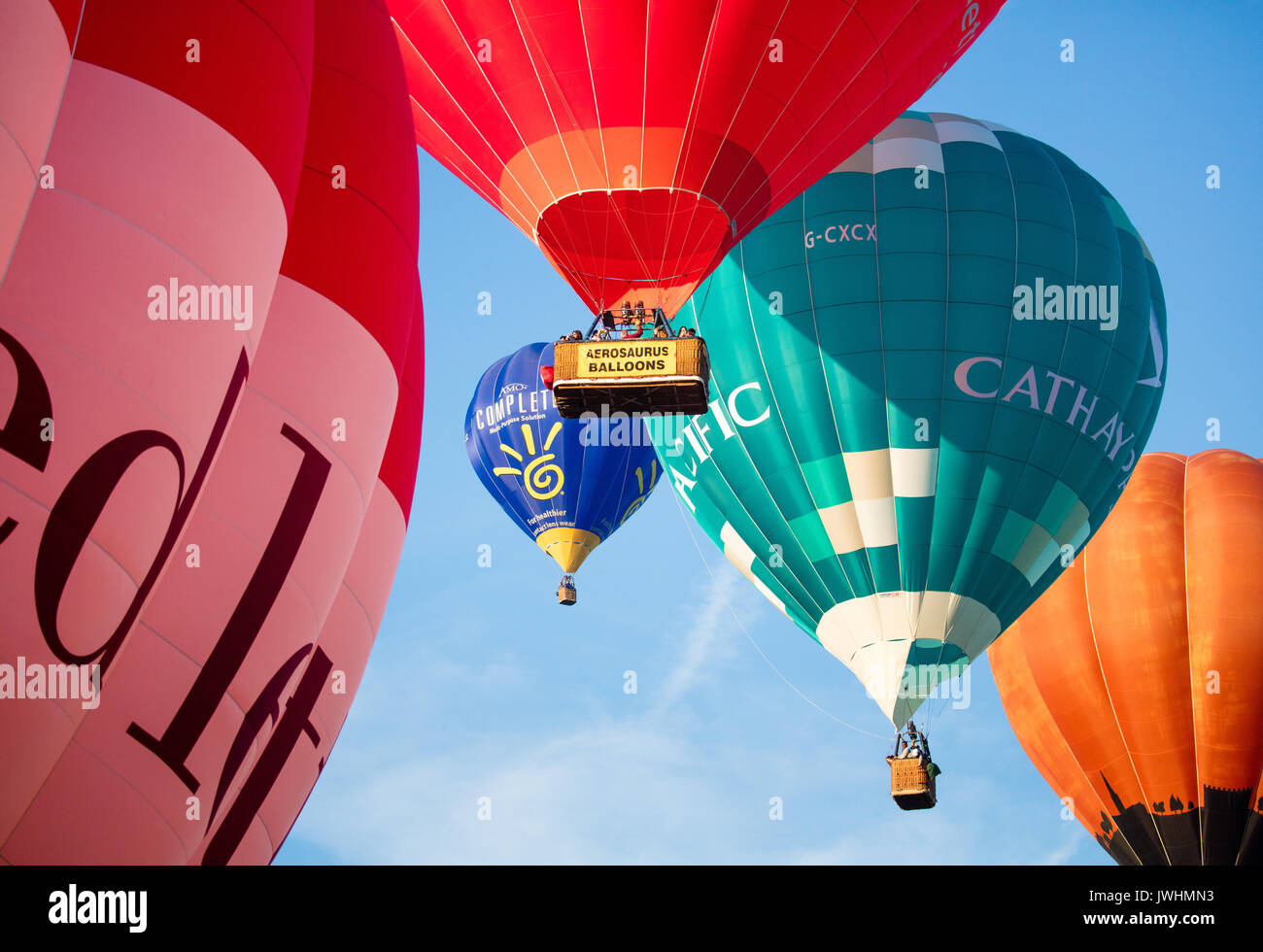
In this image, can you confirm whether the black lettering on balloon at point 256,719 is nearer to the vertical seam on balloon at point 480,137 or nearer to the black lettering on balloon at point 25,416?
the black lettering on balloon at point 25,416

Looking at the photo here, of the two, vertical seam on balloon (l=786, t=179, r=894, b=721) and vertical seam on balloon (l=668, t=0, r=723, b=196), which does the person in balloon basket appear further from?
vertical seam on balloon (l=668, t=0, r=723, b=196)

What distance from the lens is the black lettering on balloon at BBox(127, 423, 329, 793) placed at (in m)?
5.91

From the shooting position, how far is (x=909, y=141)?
13.8 meters

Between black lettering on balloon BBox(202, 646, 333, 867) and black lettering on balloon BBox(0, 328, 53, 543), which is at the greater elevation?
black lettering on balloon BBox(0, 328, 53, 543)

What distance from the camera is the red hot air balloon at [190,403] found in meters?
4.83

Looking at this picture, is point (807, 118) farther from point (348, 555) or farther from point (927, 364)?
point (348, 555)

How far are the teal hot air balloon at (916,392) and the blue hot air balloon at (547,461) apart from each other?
634cm

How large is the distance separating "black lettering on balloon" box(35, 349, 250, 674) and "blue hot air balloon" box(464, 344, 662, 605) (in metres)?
14.4

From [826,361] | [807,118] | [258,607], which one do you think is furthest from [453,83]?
[258,607]

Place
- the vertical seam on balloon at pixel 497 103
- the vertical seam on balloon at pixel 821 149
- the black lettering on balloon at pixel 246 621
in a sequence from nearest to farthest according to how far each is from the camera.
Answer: the black lettering on balloon at pixel 246 621 < the vertical seam on balloon at pixel 497 103 < the vertical seam on balloon at pixel 821 149

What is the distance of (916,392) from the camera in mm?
13156

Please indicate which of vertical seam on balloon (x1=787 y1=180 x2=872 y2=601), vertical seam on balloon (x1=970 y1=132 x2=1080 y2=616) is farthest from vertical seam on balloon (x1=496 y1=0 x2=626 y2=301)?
vertical seam on balloon (x1=970 y1=132 x2=1080 y2=616)

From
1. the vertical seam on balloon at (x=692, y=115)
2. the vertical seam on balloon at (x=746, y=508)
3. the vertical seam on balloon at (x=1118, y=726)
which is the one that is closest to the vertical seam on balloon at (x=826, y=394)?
the vertical seam on balloon at (x=746, y=508)
